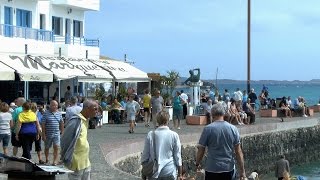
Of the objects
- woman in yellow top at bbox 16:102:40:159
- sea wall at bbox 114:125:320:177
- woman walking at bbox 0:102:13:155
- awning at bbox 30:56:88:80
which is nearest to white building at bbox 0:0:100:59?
awning at bbox 30:56:88:80

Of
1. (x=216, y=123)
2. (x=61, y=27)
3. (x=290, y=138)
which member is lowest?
(x=290, y=138)

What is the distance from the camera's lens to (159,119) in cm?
1083

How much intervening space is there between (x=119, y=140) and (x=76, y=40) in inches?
835

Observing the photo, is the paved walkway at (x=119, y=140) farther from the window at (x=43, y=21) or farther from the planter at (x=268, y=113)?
the window at (x=43, y=21)

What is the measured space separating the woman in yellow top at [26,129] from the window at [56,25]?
2608cm

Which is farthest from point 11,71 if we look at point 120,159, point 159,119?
point 159,119

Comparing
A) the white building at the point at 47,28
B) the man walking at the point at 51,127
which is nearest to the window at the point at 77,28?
the white building at the point at 47,28

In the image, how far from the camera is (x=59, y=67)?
3569 centimetres

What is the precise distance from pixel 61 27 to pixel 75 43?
1262 millimetres

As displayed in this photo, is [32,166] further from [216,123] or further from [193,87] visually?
[193,87]

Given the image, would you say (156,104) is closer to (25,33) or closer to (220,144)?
(25,33)

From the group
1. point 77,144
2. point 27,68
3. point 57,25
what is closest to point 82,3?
A: point 57,25

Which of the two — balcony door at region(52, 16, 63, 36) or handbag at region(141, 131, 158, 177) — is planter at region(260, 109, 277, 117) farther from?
handbag at region(141, 131, 158, 177)

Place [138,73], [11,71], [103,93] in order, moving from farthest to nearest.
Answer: [138,73] → [103,93] → [11,71]
